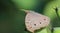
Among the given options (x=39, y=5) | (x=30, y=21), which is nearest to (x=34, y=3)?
(x=39, y=5)

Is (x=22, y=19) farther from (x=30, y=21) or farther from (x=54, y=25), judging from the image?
(x=54, y=25)

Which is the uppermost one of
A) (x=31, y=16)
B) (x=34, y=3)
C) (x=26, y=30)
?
(x=34, y=3)

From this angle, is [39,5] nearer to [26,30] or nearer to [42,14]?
[42,14]

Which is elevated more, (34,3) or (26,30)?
(34,3)
